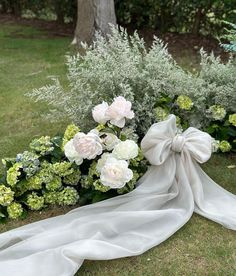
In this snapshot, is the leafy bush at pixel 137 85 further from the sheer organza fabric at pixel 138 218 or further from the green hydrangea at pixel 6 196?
the green hydrangea at pixel 6 196

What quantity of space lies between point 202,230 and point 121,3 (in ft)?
26.9

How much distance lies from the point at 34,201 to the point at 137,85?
1.41 m

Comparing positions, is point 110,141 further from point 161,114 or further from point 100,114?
point 161,114

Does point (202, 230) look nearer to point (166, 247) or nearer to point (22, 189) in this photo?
point (166, 247)

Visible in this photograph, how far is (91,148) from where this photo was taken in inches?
136

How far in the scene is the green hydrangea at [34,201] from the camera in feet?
11.8

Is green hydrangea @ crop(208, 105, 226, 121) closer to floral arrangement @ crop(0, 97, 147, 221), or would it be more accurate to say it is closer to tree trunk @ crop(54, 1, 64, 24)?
floral arrangement @ crop(0, 97, 147, 221)

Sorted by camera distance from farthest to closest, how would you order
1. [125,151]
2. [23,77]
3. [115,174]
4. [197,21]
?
[197,21]
[23,77]
[125,151]
[115,174]

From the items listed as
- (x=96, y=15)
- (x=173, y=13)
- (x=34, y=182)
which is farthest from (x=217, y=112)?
(x=173, y=13)

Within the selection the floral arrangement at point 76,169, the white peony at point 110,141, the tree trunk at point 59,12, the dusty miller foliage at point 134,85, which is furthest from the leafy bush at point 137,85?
the tree trunk at point 59,12

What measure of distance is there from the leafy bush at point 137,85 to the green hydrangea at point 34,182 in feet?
2.70

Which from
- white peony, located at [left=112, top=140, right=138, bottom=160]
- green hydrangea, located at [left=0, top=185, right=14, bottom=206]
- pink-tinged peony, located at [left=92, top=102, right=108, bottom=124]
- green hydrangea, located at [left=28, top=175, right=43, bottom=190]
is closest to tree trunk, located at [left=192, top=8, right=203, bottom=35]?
pink-tinged peony, located at [left=92, top=102, right=108, bottom=124]

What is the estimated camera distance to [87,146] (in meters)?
3.45

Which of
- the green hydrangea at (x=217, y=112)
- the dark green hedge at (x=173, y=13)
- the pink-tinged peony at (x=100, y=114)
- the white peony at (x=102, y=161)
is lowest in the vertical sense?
the dark green hedge at (x=173, y=13)
